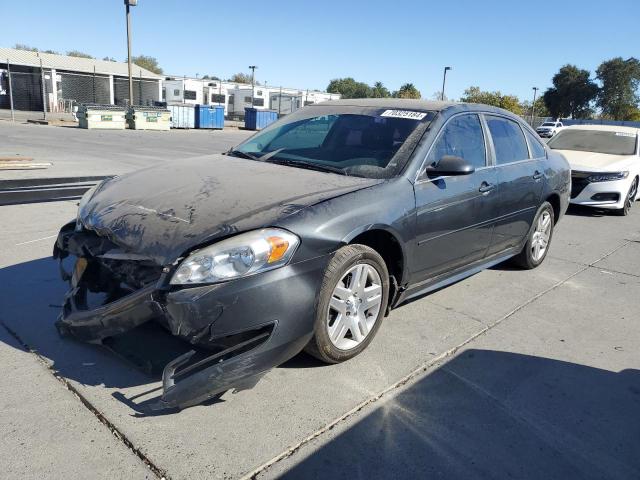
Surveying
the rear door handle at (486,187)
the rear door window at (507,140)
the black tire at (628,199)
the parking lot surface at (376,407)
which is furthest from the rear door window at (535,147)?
the black tire at (628,199)

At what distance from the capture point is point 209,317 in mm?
2508

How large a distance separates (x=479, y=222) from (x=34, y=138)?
18.3m

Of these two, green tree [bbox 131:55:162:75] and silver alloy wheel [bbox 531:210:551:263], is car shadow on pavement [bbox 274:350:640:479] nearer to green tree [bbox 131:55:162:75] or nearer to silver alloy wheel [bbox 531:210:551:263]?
silver alloy wheel [bbox 531:210:551:263]

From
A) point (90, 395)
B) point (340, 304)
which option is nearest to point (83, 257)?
point (90, 395)

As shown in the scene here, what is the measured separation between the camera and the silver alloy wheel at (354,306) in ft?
10.2

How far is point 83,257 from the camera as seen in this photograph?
3.09 m

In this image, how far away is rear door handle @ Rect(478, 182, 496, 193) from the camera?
414 cm

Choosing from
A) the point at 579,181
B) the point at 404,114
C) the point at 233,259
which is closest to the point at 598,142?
the point at 579,181

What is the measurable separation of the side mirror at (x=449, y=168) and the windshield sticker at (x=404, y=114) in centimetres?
50

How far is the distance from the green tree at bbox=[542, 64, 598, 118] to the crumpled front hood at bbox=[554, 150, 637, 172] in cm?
6660

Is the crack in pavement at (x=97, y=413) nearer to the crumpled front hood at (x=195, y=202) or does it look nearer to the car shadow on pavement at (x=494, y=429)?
the car shadow on pavement at (x=494, y=429)

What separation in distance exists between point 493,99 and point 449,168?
59835 millimetres

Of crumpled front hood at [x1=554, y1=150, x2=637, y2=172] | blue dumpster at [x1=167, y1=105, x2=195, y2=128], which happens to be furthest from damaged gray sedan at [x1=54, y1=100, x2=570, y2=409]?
blue dumpster at [x1=167, y1=105, x2=195, y2=128]

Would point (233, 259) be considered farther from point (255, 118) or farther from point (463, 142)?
point (255, 118)
